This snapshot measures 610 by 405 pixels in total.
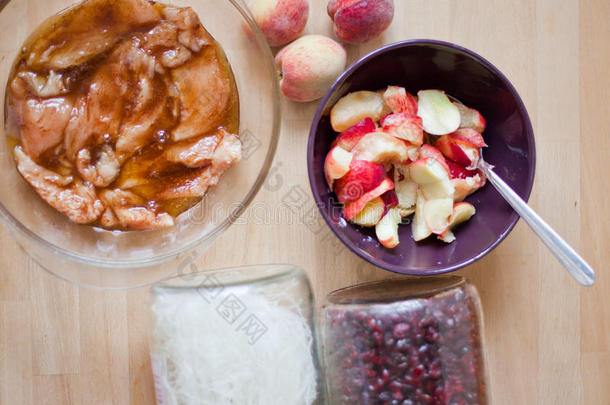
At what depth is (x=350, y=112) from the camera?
1.02 m

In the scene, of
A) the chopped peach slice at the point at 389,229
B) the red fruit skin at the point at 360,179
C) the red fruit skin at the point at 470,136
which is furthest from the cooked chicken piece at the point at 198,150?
the red fruit skin at the point at 470,136

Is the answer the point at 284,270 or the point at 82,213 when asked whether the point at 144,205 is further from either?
the point at 284,270

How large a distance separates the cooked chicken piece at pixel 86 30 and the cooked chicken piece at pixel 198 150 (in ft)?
0.76

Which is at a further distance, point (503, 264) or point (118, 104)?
point (503, 264)

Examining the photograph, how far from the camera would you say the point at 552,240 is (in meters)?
0.94

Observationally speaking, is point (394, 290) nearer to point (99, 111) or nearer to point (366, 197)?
point (366, 197)

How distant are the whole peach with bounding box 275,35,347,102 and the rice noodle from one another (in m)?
0.41

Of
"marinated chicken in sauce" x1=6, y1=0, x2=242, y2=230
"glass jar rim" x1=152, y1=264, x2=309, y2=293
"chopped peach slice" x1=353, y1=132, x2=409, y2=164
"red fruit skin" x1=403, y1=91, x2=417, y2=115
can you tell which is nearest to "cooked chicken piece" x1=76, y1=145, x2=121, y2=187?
"marinated chicken in sauce" x1=6, y1=0, x2=242, y2=230

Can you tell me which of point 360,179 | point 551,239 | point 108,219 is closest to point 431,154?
point 360,179

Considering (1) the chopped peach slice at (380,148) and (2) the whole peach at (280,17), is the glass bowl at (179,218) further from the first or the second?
(1) the chopped peach slice at (380,148)

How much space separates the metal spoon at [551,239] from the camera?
3.01 feet

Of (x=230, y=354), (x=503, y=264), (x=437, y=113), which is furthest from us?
(x=503, y=264)

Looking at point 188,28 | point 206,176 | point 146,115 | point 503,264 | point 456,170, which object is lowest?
point 503,264

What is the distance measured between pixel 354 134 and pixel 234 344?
451mm
